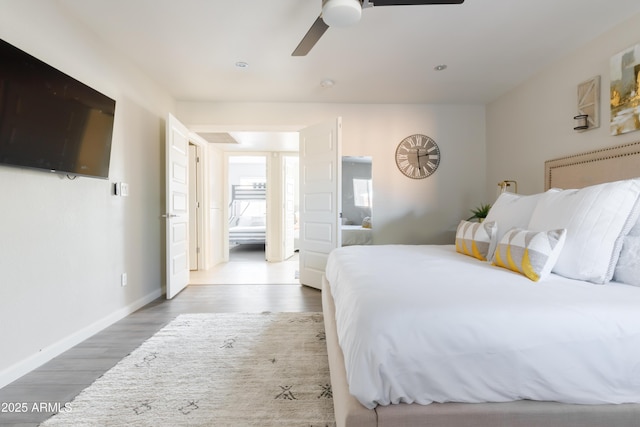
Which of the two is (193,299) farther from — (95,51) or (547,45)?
(547,45)

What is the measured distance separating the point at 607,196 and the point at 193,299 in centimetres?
348

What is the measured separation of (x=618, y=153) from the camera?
2.22 m

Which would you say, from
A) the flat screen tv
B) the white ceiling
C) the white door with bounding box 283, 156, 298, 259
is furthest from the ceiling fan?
→ the white door with bounding box 283, 156, 298, 259

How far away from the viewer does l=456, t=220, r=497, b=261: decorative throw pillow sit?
6.35ft

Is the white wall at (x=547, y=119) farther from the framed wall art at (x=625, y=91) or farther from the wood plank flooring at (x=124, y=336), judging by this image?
the wood plank flooring at (x=124, y=336)

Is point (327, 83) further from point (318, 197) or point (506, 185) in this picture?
point (506, 185)

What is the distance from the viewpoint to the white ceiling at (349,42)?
2062 mm

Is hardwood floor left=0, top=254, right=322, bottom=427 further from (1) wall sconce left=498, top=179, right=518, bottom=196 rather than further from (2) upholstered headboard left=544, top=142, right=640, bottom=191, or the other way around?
(2) upholstered headboard left=544, top=142, right=640, bottom=191

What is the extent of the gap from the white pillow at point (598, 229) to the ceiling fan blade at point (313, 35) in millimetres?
1773

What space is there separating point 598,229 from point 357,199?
2.76 metres

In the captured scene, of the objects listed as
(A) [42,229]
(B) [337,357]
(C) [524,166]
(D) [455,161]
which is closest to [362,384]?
(B) [337,357]

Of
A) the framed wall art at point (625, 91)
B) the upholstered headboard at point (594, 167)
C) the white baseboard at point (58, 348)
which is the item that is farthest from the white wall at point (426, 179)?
the white baseboard at point (58, 348)

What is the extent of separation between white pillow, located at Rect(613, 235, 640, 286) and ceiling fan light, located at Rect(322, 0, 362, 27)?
1.84m

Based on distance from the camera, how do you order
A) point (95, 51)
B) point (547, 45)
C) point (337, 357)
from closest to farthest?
point (337, 357) < point (95, 51) < point (547, 45)
